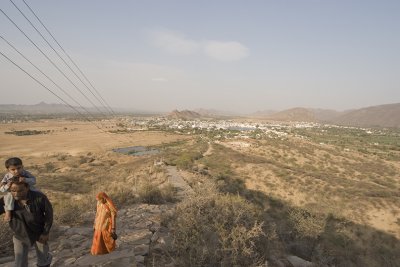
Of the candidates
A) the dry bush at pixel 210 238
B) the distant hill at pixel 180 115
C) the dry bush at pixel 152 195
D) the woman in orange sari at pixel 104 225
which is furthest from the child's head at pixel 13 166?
the distant hill at pixel 180 115

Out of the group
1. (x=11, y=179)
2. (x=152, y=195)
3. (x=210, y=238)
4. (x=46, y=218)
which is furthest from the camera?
(x=152, y=195)

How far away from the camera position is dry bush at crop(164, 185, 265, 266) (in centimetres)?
601

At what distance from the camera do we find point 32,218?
434 cm

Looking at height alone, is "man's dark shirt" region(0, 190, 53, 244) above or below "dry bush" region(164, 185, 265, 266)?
above

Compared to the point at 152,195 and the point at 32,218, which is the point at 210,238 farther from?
the point at 152,195

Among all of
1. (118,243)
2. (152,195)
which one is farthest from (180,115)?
(118,243)

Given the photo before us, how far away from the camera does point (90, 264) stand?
5.79 meters

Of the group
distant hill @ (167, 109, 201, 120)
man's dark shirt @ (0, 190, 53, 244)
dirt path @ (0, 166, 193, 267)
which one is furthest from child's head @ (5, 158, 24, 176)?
distant hill @ (167, 109, 201, 120)

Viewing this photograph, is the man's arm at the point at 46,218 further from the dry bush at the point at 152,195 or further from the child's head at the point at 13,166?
the dry bush at the point at 152,195

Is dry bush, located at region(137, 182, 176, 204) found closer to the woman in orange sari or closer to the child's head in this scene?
the woman in orange sari

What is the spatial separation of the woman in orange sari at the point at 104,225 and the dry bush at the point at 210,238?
4.15ft

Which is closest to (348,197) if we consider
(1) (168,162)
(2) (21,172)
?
(1) (168,162)

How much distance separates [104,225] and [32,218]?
5.95ft

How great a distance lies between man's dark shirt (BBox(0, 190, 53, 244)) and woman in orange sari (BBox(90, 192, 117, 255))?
62.9 inches
